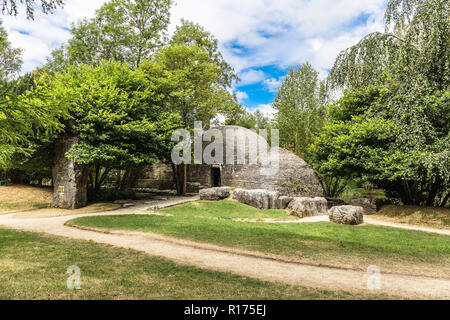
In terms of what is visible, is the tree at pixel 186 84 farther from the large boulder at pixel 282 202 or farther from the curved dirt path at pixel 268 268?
the curved dirt path at pixel 268 268

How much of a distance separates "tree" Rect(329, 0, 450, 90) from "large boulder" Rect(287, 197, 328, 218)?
632 centimetres

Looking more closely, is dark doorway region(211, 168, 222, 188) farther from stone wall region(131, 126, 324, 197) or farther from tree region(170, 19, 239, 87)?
tree region(170, 19, 239, 87)

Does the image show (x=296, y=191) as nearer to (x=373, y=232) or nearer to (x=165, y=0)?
(x=373, y=232)

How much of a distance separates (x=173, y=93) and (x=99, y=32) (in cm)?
1022

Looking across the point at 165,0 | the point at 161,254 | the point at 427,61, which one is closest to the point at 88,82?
the point at 161,254

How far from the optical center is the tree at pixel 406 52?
9.05 metres

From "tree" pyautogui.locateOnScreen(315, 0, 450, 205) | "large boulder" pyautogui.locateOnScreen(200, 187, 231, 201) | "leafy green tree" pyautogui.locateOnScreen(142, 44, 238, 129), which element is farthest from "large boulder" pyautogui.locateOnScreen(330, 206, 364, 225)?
"leafy green tree" pyautogui.locateOnScreen(142, 44, 238, 129)

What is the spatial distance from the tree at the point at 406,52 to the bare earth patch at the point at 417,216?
5936 millimetres

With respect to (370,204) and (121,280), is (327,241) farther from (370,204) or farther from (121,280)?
(370,204)

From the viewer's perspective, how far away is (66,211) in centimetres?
1305

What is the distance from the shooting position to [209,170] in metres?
22.6

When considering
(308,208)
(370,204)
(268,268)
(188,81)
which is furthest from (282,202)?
(188,81)

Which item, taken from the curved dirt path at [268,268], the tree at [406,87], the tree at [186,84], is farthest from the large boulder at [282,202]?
the curved dirt path at [268,268]

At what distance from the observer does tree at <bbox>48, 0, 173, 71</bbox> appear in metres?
21.2
